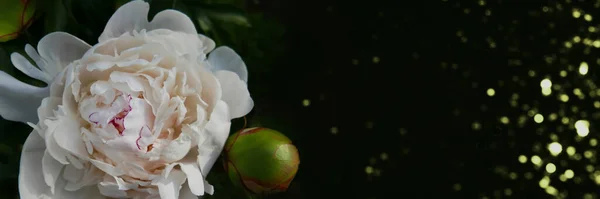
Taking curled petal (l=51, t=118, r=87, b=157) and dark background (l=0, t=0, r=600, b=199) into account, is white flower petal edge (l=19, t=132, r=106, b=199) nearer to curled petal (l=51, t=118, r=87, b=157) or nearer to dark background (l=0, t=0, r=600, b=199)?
curled petal (l=51, t=118, r=87, b=157)

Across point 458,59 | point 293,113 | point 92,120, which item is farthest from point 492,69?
point 92,120

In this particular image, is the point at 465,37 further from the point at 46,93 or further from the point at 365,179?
the point at 46,93

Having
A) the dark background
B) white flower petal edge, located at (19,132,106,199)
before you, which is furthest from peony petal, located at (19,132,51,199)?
the dark background

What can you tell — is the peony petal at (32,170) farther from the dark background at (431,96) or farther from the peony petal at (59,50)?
the dark background at (431,96)

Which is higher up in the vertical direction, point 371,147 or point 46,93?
point 46,93

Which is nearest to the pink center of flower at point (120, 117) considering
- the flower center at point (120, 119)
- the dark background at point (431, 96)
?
the flower center at point (120, 119)

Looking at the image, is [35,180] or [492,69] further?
[492,69]
